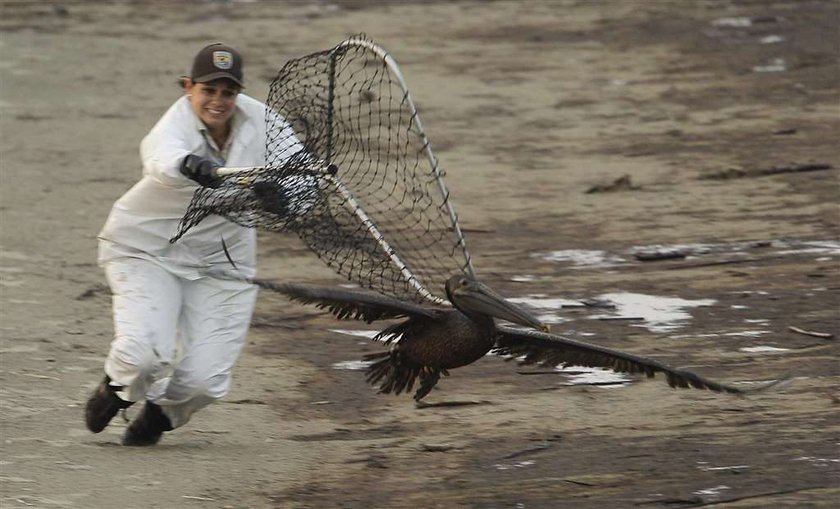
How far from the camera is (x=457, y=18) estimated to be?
75.5ft

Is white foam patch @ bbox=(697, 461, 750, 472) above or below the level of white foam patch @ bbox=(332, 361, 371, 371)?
above

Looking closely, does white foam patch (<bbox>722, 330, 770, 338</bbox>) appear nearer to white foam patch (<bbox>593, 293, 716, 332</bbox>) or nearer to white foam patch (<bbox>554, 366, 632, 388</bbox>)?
white foam patch (<bbox>593, 293, 716, 332</bbox>)

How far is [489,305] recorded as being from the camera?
671 cm

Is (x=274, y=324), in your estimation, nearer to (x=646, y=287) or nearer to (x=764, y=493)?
(x=646, y=287)

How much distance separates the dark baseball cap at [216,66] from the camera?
737 cm

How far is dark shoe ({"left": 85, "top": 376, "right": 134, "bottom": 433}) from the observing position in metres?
7.66

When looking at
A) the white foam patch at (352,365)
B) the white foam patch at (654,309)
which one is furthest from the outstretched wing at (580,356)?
the white foam patch at (654,309)

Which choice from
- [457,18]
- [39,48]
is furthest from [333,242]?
[457,18]

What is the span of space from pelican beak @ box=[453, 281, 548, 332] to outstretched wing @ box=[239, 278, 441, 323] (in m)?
0.19

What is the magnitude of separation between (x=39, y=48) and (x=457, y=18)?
5986mm

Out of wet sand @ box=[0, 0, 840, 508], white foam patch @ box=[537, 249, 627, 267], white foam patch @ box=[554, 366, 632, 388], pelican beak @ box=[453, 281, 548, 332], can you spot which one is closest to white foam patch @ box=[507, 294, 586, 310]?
wet sand @ box=[0, 0, 840, 508]

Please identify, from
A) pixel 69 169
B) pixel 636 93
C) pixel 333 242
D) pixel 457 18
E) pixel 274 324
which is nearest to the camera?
pixel 333 242

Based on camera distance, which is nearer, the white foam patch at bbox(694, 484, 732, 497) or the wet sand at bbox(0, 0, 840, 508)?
the white foam patch at bbox(694, 484, 732, 497)

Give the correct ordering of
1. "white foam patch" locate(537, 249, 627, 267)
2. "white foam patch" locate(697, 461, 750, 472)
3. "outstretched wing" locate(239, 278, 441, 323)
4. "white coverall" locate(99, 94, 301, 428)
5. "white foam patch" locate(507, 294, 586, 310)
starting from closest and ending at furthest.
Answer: "outstretched wing" locate(239, 278, 441, 323), "white foam patch" locate(697, 461, 750, 472), "white coverall" locate(99, 94, 301, 428), "white foam patch" locate(507, 294, 586, 310), "white foam patch" locate(537, 249, 627, 267)
